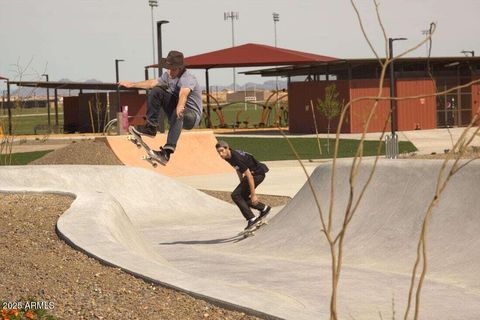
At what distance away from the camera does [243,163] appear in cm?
1256

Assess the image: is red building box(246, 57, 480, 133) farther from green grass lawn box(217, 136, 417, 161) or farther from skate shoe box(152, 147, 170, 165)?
skate shoe box(152, 147, 170, 165)

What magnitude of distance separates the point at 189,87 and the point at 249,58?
37.4 m

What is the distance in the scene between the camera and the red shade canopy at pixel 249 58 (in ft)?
144

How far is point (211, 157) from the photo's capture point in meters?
26.3

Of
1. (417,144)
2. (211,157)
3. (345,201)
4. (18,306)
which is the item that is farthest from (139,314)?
(417,144)

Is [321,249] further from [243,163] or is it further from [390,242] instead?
[243,163]

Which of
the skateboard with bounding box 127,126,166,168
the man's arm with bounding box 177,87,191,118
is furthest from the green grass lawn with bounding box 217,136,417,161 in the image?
the man's arm with bounding box 177,87,191,118

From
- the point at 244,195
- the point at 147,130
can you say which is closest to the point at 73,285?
the point at 147,130

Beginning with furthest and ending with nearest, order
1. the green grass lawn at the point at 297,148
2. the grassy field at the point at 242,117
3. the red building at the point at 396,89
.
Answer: the grassy field at the point at 242,117 < the red building at the point at 396,89 < the green grass lawn at the point at 297,148

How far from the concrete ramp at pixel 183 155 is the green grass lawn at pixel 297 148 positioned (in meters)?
4.24

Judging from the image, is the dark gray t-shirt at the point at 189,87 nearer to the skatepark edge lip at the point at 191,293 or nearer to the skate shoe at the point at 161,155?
the skate shoe at the point at 161,155

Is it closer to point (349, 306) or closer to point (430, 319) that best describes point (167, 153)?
point (349, 306)

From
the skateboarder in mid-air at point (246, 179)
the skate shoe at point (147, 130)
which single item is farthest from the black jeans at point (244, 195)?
the skate shoe at point (147, 130)

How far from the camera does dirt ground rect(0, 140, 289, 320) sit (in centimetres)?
630
